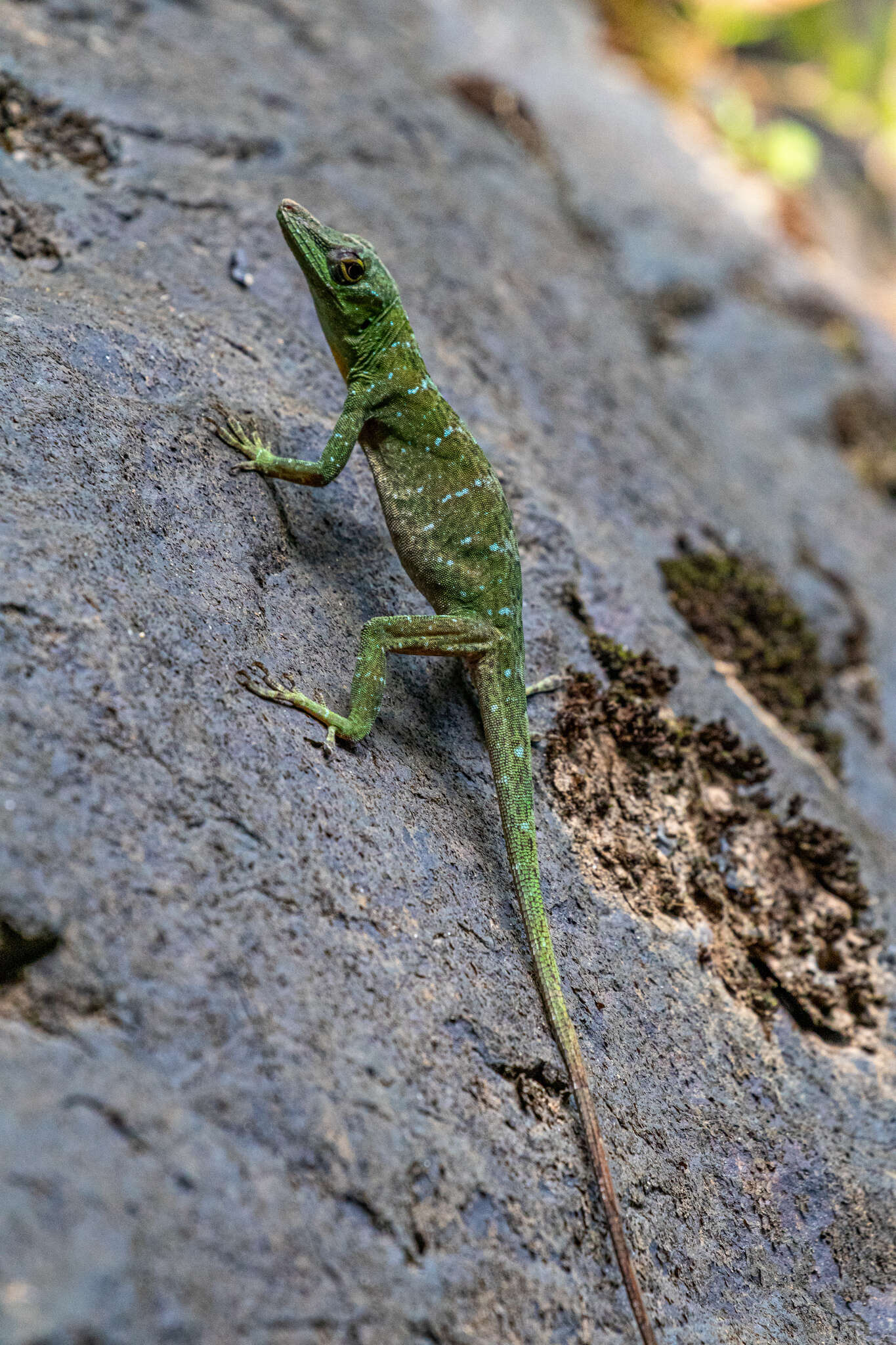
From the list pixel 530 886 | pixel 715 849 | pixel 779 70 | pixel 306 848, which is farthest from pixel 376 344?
pixel 779 70

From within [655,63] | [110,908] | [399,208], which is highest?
[655,63]

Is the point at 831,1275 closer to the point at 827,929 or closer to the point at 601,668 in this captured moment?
the point at 827,929

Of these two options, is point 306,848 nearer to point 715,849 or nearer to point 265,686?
point 265,686

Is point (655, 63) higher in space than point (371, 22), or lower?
higher

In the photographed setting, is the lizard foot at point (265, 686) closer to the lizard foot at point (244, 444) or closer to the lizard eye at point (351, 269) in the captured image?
the lizard foot at point (244, 444)

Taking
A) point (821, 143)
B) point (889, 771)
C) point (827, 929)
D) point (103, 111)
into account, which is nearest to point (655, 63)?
point (821, 143)

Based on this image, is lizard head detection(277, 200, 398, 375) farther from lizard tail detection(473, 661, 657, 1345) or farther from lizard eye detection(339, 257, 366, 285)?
lizard tail detection(473, 661, 657, 1345)
